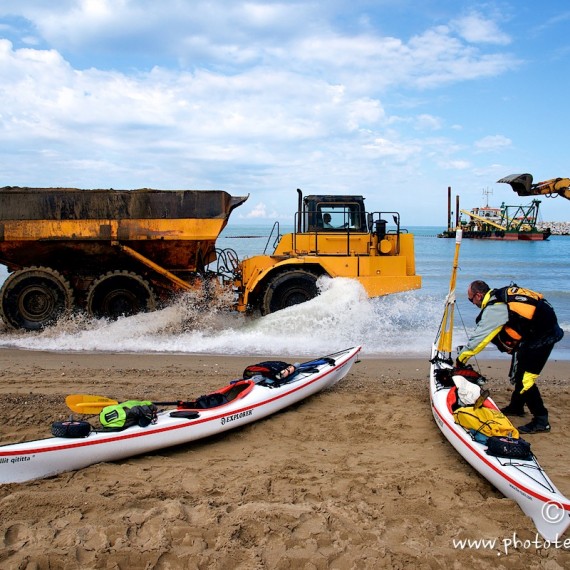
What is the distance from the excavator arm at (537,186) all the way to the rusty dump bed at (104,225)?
616cm

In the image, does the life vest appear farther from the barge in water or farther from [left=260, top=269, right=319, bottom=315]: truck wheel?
the barge in water

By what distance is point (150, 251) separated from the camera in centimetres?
1180

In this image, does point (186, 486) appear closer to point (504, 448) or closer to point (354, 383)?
point (504, 448)

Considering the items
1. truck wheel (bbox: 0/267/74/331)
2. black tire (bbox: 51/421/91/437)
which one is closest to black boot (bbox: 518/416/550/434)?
black tire (bbox: 51/421/91/437)

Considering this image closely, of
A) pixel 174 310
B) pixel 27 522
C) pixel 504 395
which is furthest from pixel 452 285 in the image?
pixel 174 310

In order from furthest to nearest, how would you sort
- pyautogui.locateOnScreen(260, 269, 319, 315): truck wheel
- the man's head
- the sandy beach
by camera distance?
pyautogui.locateOnScreen(260, 269, 319, 315): truck wheel < the man's head < the sandy beach

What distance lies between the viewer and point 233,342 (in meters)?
11.0

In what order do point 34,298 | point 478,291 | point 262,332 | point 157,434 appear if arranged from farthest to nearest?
point 34,298
point 262,332
point 478,291
point 157,434

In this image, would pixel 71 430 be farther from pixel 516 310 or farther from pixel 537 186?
pixel 537 186

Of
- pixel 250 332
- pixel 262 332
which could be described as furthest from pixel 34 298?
pixel 262 332

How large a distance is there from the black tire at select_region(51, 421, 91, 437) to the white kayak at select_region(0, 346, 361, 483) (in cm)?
4

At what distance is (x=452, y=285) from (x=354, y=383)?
1.90 meters

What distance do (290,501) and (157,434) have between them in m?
1.56

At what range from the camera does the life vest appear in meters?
5.64
